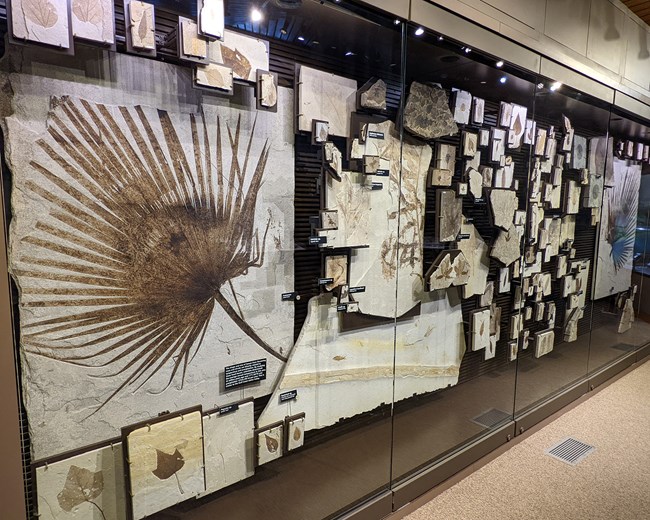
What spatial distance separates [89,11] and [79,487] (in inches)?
54.9

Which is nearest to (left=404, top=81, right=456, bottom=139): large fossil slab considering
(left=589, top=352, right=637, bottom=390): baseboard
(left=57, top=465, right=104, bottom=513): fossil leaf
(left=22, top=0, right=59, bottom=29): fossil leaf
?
(left=22, top=0, right=59, bottom=29): fossil leaf

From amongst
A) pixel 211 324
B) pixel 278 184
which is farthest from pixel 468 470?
pixel 278 184

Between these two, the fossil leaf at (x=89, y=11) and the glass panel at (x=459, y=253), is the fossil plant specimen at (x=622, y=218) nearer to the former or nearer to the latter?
the glass panel at (x=459, y=253)

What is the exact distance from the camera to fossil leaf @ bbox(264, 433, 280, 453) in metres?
1.77

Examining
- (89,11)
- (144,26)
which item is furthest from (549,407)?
(89,11)

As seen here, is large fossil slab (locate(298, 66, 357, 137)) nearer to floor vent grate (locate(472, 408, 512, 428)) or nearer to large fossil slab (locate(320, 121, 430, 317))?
large fossil slab (locate(320, 121, 430, 317))

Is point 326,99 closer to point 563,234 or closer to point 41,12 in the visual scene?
point 41,12

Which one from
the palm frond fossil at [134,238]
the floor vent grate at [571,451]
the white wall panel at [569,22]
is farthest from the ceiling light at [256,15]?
the floor vent grate at [571,451]

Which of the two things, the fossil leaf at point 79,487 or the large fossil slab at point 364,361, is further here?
the large fossil slab at point 364,361

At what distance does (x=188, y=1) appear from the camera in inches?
54.2

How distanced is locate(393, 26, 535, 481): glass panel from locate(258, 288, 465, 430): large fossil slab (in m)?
0.01

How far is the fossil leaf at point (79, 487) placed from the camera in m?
1.32

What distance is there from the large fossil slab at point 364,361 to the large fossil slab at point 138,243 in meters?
0.19

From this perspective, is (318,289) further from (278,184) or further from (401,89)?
(401,89)
